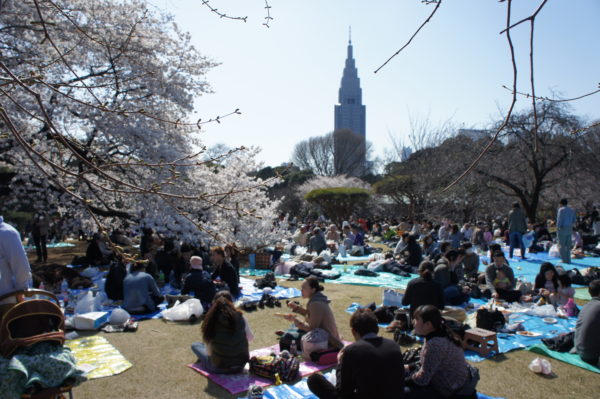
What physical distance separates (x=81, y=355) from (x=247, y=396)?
238 cm

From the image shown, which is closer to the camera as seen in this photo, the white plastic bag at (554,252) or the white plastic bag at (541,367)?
the white plastic bag at (541,367)

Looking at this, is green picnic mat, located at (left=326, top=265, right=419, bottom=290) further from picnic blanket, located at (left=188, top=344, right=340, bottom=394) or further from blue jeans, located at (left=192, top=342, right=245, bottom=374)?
blue jeans, located at (left=192, top=342, right=245, bottom=374)

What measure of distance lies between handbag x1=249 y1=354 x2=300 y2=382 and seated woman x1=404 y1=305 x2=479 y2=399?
1.39 m

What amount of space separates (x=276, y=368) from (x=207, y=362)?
80cm

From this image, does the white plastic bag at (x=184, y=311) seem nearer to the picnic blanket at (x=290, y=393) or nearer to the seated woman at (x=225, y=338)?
the seated woman at (x=225, y=338)

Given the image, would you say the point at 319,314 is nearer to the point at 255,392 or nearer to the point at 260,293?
the point at 255,392

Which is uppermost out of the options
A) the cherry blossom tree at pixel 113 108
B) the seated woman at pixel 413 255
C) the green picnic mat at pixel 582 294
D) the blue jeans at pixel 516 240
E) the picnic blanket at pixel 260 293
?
the cherry blossom tree at pixel 113 108

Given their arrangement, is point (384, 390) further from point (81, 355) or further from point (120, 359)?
point (81, 355)

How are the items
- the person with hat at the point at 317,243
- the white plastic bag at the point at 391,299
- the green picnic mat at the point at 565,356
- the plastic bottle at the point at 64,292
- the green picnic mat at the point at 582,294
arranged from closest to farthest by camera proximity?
1. the green picnic mat at the point at 565,356
2. the white plastic bag at the point at 391,299
3. the plastic bottle at the point at 64,292
4. the green picnic mat at the point at 582,294
5. the person with hat at the point at 317,243

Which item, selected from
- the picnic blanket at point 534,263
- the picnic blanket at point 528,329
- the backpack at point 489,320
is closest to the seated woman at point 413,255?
the picnic blanket at point 534,263

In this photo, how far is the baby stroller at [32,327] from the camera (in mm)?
3023

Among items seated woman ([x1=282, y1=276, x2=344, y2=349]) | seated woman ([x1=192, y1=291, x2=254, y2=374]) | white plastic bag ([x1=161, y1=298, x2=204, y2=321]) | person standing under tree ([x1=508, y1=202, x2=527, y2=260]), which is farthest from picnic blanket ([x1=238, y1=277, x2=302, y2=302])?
person standing under tree ([x1=508, y1=202, x2=527, y2=260])

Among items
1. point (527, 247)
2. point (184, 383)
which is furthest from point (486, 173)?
point (184, 383)

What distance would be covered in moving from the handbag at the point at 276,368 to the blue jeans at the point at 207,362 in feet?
0.62
